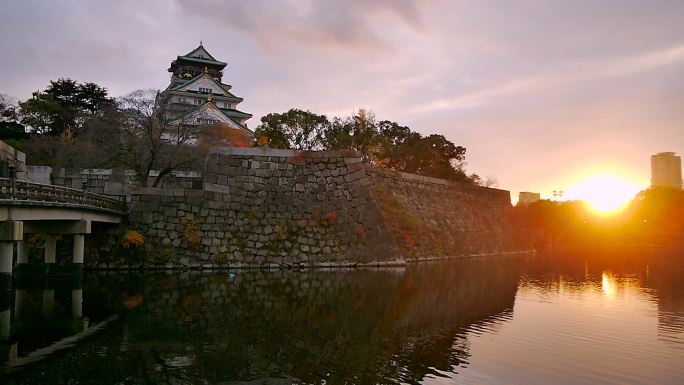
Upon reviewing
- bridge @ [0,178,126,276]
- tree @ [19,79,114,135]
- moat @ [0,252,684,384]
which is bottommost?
moat @ [0,252,684,384]

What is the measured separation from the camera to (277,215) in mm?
23562

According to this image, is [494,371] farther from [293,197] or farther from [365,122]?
[365,122]

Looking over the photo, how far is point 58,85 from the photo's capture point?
38.8 meters

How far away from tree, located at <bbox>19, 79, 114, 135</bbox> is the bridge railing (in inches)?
634

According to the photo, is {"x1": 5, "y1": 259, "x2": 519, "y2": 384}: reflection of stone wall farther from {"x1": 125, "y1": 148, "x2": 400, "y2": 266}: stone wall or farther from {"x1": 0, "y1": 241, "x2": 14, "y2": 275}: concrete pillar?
{"x1": 125, "y1": 148, "x2": 400, "y2": 266}: stone wall

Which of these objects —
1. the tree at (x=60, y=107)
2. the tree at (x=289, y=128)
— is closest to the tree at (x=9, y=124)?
the tree at (x=60, y=107)

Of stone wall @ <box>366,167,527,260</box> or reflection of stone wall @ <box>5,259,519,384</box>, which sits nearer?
reflection of stone wall @ <box>5,259,519,384</box>

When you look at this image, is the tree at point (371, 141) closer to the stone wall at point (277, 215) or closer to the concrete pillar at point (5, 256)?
the stone wall at point (277, 215)

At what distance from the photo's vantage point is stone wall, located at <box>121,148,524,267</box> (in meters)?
21.7

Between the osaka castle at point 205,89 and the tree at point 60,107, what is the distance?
18.8ft

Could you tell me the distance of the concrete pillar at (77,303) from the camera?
12258mm

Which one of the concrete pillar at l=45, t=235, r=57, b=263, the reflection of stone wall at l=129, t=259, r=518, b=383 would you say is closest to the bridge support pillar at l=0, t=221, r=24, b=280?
the reflection of stone wall at l=129, t=259, r=518, b=383

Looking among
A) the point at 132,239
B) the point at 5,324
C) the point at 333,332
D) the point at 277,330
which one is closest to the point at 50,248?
the point at 132,239

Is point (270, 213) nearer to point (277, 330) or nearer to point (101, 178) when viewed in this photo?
point (101, 178)
